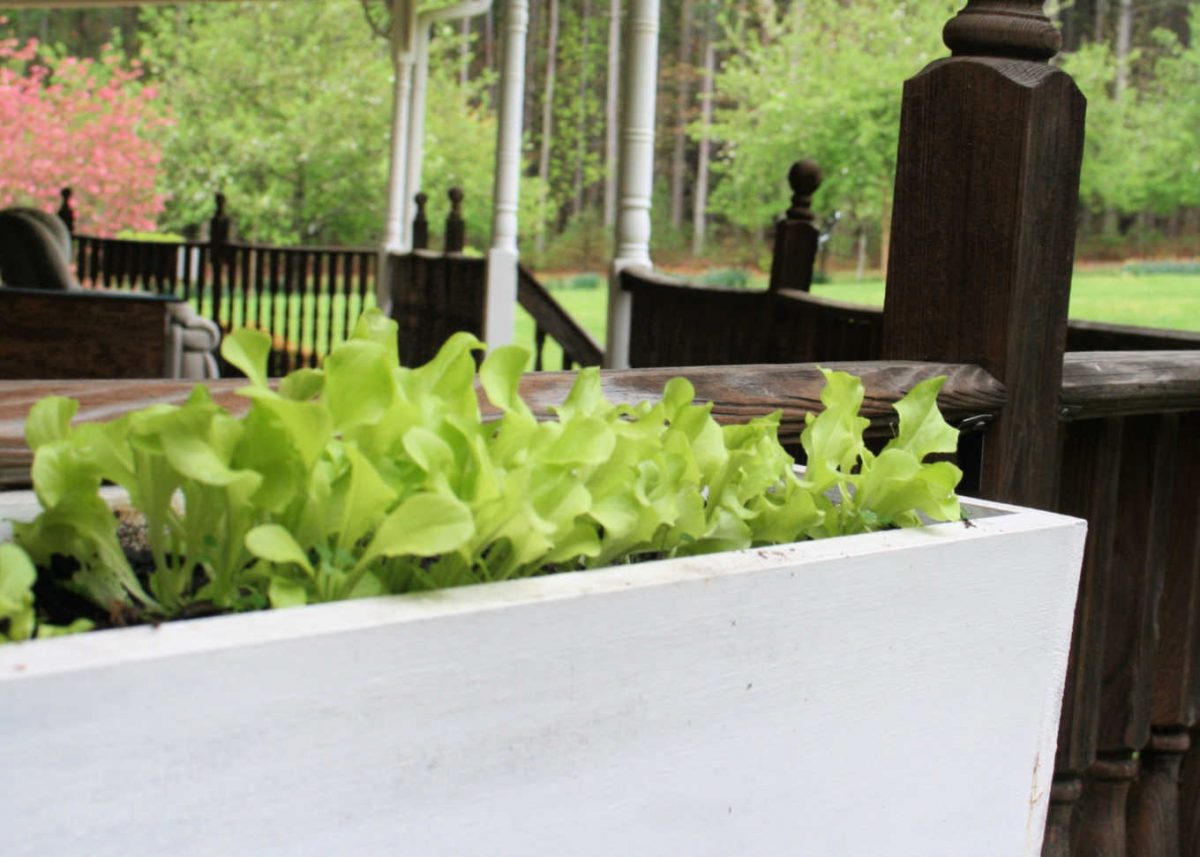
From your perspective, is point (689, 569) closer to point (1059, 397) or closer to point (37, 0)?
point (1059, 397)

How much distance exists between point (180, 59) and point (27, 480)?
2238 cm

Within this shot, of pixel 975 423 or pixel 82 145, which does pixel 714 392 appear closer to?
pixel 975 423

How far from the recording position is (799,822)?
0.84 m

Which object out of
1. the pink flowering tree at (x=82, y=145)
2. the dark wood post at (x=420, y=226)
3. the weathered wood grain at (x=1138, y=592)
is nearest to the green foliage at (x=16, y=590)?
the weathered wood grain at (x=1138, y=592)

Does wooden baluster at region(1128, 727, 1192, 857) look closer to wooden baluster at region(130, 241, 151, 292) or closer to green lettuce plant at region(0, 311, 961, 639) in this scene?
green lettuce plant at region(0, 311, 961, 639)

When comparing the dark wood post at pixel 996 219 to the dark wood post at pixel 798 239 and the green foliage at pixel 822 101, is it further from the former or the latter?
the green foliage at pixel 822 101

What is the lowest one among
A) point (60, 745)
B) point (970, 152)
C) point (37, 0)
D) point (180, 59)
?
point (60, 745)

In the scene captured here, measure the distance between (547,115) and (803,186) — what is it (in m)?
19.9

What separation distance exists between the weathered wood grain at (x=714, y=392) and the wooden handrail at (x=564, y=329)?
151 inches

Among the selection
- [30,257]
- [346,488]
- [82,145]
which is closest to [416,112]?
[30,257]

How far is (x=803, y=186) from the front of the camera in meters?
3.73

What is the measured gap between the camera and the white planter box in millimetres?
567

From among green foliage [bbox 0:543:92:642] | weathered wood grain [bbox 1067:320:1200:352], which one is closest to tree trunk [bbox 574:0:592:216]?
weathered wood grain [bbox 1067:320:1200:352]

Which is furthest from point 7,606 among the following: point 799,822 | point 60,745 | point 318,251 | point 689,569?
point 318,251
